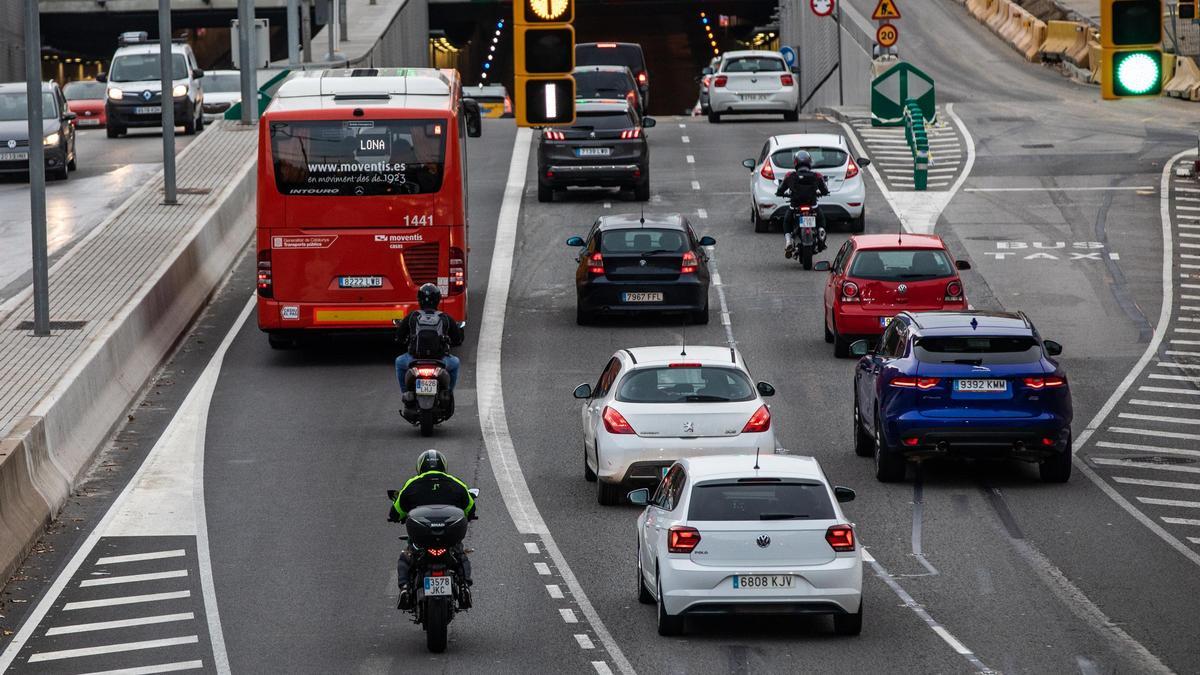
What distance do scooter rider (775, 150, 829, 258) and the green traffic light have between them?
62.8 feet

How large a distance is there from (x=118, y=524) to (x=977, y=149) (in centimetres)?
3155

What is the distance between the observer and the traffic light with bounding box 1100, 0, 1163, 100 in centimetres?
1324

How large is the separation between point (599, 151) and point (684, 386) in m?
20.4

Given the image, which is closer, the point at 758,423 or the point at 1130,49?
the point at 1130,49

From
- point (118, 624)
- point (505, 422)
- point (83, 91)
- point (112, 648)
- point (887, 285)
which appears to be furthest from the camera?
point (83, 91)

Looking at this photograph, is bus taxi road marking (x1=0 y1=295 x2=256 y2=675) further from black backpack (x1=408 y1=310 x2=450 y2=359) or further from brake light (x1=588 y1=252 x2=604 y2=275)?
brake light (x1=588 y1=252 x2=604 y2=275)

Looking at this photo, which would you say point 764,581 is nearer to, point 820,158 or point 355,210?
point 355,210

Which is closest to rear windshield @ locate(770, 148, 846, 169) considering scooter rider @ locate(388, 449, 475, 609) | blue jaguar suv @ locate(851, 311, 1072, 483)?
blue jaguar suv @ locate(851, 311, 1072, 483)

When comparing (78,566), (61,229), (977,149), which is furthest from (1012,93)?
(78,566)

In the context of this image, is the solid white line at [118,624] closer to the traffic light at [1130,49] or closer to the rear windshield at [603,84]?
the traffic light at [1130,49]

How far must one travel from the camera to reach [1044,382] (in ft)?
64.0

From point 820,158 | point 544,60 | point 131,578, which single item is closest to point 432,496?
point 544,60

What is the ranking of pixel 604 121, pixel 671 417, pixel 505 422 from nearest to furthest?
pixel 671 417 < pixel 505 422 < pixel 604 121

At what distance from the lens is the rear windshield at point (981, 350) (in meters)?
19.7
